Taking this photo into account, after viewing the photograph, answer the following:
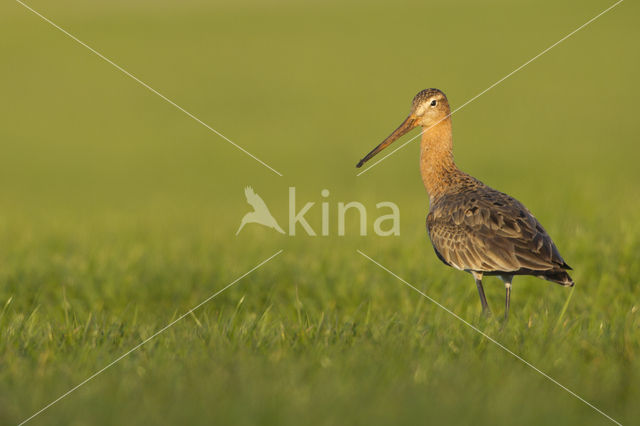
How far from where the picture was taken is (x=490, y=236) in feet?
19.1

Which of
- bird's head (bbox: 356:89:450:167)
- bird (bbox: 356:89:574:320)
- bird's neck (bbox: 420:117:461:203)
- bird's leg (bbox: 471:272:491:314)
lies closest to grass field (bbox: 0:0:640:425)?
bird's leg (bbox: 471:272:491:314)

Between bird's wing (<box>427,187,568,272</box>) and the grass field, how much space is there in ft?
1.58

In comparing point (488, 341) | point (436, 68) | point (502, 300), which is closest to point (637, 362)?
point (488, 341)

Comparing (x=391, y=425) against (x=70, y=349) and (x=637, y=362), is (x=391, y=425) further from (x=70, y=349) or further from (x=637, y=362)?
(x=70, y=349)

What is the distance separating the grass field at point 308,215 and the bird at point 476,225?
17.6 inches

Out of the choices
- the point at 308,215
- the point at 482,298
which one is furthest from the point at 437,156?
the point at 308,215

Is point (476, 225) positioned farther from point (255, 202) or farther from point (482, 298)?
point (255, 202)

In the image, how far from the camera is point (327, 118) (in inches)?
1064

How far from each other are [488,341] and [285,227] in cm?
787

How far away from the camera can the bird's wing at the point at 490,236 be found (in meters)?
5.64

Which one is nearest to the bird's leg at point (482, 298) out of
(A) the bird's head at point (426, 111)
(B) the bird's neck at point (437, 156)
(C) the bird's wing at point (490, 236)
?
(C) the bird's wing at point (490, 236)

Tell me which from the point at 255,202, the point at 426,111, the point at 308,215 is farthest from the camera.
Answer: the point at 255,202

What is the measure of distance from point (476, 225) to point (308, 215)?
7.55 metres

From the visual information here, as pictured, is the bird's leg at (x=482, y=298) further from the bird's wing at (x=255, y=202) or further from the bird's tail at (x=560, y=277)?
the bird's wing at (x=255, y=202)
